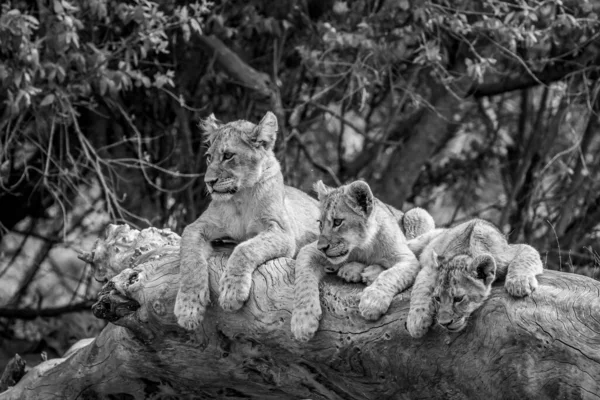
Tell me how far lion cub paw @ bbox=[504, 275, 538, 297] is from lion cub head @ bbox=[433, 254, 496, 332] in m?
0.11

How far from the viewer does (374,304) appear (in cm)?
566

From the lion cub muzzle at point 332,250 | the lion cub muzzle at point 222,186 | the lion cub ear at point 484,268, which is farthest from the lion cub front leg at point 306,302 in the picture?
the lion cub ear at point 484,268

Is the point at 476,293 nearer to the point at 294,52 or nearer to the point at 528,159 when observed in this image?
the point at 294,52

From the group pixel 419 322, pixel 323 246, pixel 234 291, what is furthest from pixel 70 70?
pixel 419 322

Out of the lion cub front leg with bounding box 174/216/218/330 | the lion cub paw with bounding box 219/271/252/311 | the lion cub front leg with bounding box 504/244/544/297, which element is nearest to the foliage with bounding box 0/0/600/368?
the lion cub front leg with bounding box 174/216/218/330

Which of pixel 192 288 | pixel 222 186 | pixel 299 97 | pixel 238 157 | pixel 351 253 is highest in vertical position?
pixel 299 97

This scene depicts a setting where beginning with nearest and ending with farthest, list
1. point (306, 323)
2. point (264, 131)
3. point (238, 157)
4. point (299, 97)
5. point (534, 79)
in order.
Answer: point (306, 323), point (238, 157), point (264, 131), point (534, 79), point (299, 97)

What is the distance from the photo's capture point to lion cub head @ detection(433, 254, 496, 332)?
17.3 ft

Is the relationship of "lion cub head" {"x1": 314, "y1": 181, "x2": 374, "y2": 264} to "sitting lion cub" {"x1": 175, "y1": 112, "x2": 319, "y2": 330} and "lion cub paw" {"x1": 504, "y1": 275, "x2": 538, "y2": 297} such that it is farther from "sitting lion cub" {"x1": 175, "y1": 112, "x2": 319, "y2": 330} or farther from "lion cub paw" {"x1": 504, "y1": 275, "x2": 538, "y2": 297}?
"lion cub paw" {"x1": 504, "y1": 275, "x2": 538, "y2": 297}

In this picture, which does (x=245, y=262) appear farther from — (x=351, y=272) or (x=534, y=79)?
(x=534, y=79)

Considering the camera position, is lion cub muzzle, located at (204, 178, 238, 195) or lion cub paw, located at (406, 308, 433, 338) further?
lion cub muzzle, located at (204, 178, 238, 195)

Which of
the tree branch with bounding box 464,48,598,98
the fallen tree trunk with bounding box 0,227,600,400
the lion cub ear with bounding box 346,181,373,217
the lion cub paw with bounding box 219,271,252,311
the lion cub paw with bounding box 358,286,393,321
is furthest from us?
the tree branch with bounding box 464,48,598,98

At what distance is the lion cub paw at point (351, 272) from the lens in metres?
6.13

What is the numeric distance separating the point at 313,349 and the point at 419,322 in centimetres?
80
